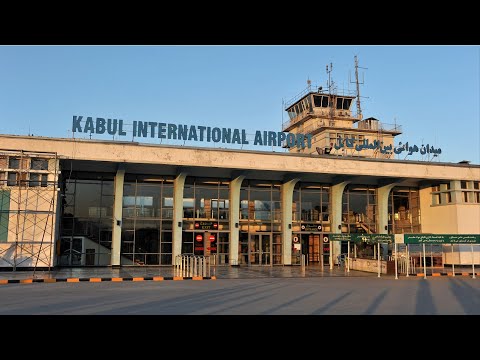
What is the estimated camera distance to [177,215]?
28.1 meters

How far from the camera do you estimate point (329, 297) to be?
13.7 meters

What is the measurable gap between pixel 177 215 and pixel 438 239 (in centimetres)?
1497

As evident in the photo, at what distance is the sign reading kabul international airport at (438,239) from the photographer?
21.5 meters

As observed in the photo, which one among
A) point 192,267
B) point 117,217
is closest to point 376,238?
point 192,267

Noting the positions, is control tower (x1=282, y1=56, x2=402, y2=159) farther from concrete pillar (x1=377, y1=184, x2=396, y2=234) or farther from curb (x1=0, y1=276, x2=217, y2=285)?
curb (x1=0, y1=276, x2=217, y2=285)

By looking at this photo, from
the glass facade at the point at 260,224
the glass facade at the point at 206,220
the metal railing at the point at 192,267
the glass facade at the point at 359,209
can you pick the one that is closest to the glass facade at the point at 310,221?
the glass facade at the point at 260,224

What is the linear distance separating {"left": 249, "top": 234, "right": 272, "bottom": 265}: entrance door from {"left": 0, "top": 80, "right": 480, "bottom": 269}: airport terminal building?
0.07 metres

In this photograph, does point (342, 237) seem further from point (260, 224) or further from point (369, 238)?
point (260, 224)

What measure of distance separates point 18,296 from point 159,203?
15.6m

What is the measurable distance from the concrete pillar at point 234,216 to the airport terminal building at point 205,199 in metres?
0.07

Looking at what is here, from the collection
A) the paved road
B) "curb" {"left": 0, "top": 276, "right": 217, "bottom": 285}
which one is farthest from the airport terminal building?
the paved road

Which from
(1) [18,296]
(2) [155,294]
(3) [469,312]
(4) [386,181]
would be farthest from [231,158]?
(3) [469,312]

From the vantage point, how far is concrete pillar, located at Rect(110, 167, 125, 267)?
87.5ft

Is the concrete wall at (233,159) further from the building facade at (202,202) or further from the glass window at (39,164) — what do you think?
the glass window at (39,164)
